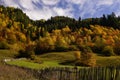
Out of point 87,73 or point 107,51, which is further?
point 107,51

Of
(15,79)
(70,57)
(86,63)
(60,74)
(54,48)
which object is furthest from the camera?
(54,48)

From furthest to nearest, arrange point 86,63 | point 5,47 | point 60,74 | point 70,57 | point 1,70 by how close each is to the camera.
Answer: point 5,47 < point 70,57 < point 86,63 < point 60,74 < point 1,70

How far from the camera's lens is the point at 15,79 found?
19391mm

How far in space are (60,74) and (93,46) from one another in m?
131

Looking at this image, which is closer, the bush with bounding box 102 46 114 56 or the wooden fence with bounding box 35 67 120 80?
the wooden fence with bounding box 35 67 120 80

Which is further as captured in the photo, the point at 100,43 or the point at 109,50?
the point at 100,43

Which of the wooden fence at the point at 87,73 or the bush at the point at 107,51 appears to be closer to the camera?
the wooden fence at the point at 87,73

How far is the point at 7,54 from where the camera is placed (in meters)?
160

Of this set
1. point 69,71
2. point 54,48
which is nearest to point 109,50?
point 54,48

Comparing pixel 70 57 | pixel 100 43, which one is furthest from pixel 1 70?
pixel 100 43

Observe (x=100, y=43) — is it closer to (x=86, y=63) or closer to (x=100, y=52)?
(x=100, y=52)

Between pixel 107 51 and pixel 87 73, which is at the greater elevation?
pixel 107 51

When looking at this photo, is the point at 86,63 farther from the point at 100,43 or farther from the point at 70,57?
the point at 100,43

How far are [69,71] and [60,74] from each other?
3.45ft
